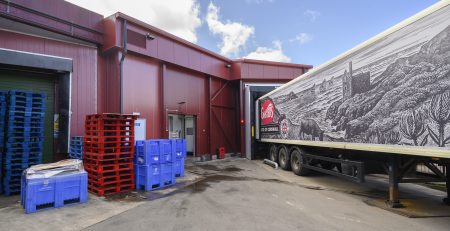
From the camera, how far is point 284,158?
41.5ft

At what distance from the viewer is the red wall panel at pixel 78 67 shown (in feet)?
31.8

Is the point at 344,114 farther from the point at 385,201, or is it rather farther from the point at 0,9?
the point at 0,9

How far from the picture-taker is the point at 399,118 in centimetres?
573

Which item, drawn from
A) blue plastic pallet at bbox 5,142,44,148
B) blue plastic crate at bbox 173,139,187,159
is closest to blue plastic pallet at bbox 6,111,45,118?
blue plastic pallet at bbox 5,142,44,148

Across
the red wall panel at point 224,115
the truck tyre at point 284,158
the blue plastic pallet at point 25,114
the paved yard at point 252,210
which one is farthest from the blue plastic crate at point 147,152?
the red wall panel at point 224,115

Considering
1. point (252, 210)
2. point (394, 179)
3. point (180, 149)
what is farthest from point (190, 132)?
point (394, 179)

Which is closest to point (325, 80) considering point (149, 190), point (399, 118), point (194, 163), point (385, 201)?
point (399, 118)

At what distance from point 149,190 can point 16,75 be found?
6091mm

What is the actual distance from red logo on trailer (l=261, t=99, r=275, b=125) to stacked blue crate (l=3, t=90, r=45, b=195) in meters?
9.47

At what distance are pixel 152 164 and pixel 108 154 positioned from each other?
1274 millimetres

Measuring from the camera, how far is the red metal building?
954 cm

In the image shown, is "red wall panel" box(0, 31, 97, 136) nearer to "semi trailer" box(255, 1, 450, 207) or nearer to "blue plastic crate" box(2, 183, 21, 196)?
"blue plastic crate" box(2, 183, 21, 196)

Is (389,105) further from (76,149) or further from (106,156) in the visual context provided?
(76,149)

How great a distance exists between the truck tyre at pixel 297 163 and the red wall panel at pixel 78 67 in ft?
27.1
